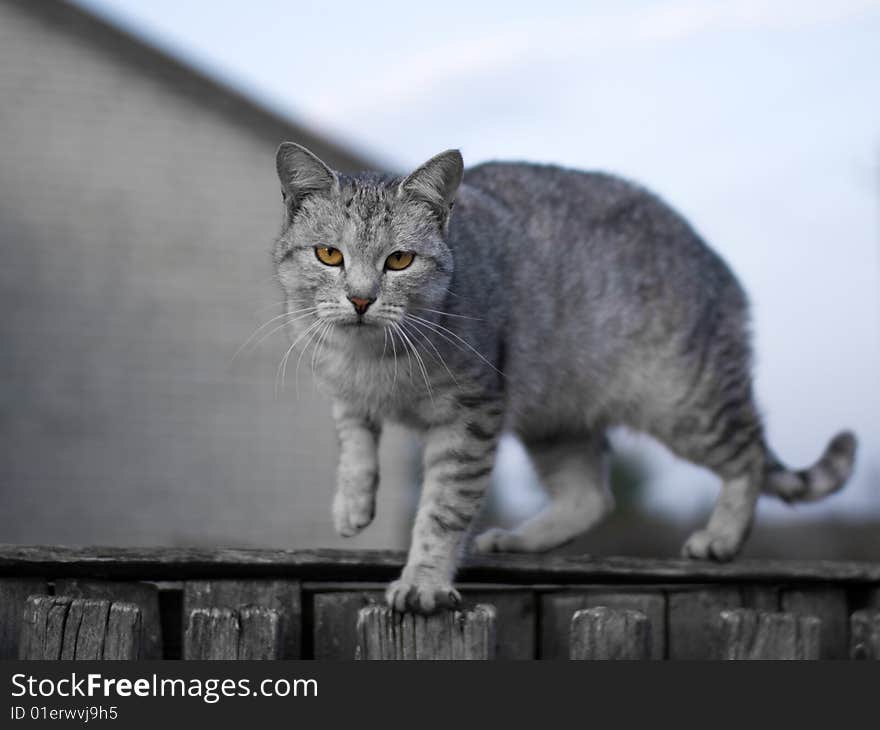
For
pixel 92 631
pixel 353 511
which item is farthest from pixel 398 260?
pixel 92 631

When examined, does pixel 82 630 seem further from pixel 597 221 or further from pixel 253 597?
pixel 597 221

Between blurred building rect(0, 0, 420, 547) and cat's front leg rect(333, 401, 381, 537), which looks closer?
cat's front leg rect(333, 401, 381, 537)

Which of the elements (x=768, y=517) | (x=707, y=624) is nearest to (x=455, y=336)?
(x=707, y=624)

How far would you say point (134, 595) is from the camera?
3066 millimetres

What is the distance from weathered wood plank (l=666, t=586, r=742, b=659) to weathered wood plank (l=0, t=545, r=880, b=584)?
0.15 ft

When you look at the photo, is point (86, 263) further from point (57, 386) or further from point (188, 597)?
point (188, 597)

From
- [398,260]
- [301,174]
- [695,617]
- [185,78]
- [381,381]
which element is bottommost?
[695,617]

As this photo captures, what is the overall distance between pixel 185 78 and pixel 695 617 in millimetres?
7697

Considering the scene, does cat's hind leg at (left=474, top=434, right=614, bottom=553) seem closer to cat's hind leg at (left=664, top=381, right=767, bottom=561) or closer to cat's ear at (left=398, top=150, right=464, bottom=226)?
cat's hind leg at (left=664, top=381, right=767, bottom=561)

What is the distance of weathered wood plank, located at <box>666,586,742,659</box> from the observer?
3.45 m

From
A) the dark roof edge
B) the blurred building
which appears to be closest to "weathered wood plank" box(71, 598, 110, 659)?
the blurred building

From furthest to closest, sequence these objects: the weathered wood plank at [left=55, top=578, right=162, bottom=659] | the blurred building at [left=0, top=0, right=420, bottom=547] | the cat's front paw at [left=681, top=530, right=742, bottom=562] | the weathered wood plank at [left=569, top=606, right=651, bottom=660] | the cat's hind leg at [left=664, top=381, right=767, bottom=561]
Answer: the blurred building at [left=0, top=0, right=420, bottom=547] → the cat's hind leg at [left=664, top=381, right=767, bottom=561] → the cat's front paw at [left=681, top=530, right=742, bottom=562] → the weathered wood plank at [left=55, top=578, right=162, bottom=659] → the weathered wood plank at [left=569, top=606, right=651, bottom=660]

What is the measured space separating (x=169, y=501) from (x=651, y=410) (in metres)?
6.31

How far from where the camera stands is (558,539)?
4.39 metres
